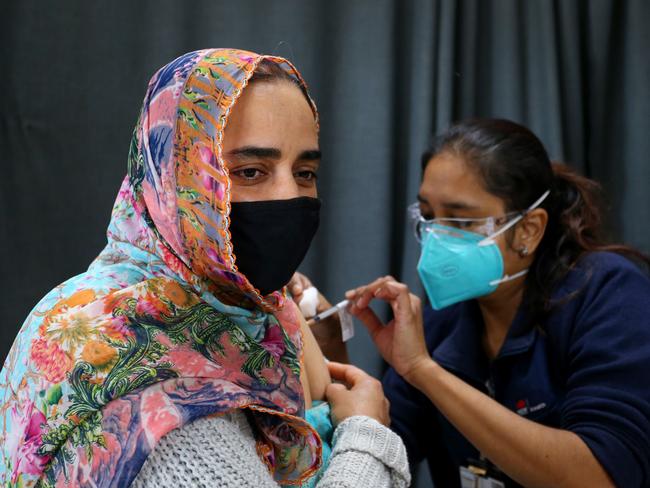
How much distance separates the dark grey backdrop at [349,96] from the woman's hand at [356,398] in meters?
0.94

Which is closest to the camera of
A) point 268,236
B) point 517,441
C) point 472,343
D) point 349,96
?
point 268,236

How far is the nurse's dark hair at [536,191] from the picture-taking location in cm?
183

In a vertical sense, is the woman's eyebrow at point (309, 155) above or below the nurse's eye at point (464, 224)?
above

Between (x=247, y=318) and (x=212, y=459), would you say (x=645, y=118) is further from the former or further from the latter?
(x=212, y=459)

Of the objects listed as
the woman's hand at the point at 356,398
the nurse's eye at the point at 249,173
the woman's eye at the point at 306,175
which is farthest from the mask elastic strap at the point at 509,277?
the nurse's eye at the point at 249,173

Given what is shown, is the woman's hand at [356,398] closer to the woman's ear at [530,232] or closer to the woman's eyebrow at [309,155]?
the woman's eyebrow at [309,155]

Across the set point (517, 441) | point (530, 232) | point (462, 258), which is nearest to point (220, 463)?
point (517, 441)

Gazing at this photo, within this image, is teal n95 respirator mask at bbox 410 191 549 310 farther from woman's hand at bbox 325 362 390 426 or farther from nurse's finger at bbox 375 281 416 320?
woman's hand at bbox 325 362 390 426

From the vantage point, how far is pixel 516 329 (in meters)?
1.83

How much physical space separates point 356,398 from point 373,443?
0.15 meters

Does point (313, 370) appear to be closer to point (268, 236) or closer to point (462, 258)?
point (268, 236)

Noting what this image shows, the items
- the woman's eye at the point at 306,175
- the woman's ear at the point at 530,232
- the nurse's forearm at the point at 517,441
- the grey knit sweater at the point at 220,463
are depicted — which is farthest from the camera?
the woman's ear at the point at 530,232

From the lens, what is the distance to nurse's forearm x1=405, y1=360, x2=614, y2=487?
1536 millimetres

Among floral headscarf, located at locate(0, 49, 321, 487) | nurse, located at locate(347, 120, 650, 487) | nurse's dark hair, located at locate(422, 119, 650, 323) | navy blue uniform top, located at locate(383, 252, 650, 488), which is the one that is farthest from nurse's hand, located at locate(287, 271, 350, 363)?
floral headscarf, located at locate(0, 49, 321, 487)
